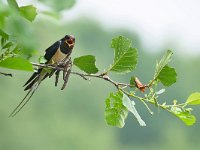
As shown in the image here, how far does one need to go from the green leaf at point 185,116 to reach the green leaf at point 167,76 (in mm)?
88

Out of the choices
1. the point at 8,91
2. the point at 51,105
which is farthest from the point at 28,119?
the point at 51,105

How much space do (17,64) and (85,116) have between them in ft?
130

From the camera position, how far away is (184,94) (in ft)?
137

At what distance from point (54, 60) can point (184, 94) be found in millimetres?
40300

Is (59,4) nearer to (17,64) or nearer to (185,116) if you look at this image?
(17,64)

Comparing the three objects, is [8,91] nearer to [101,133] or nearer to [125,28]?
[101,133]

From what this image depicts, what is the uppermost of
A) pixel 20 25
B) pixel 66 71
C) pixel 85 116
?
pixel 85 116

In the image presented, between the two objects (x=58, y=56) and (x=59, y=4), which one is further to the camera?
(x=58, y=56)

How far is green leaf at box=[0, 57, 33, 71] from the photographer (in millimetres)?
1415

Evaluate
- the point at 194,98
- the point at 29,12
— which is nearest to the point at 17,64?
the point at 29,12

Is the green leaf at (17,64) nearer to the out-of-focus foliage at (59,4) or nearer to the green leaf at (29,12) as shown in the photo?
the green leaf at (29,12)

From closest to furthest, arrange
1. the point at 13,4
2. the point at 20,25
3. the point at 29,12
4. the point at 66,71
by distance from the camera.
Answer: the point at 20,25 < the point at 13,4 < the point at 29,12 < the point at 66,71

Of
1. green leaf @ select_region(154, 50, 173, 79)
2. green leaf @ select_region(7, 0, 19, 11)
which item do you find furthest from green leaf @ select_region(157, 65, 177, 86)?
green leaf @ select_region(7, 0, 19, 11)

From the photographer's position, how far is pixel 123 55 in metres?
1.75
